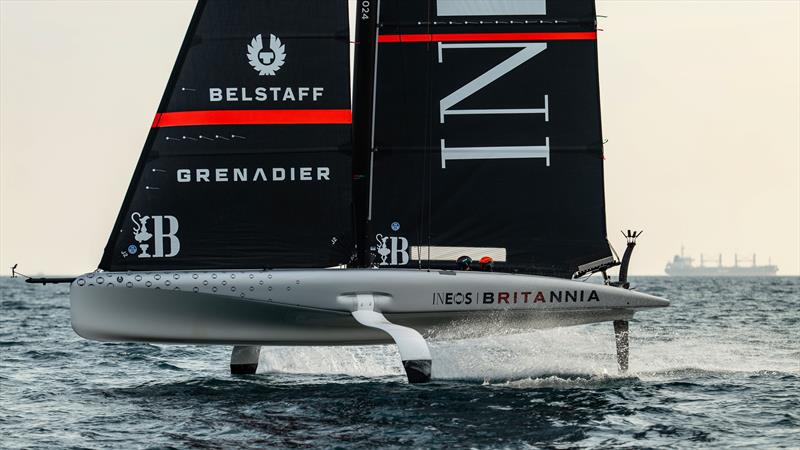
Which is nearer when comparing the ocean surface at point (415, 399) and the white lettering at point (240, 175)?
the ocean surface at point (415, 399)

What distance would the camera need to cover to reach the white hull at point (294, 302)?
15.2 meters

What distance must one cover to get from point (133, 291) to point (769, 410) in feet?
24.9

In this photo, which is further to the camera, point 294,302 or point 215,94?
point 215,94

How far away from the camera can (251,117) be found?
15891mm

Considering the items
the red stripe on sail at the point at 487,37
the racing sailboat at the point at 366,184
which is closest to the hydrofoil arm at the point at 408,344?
the racing sailboat at the point at 366,184

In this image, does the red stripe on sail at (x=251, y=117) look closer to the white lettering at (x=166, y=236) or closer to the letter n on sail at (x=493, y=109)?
the white lettering at (x=166, y=236)

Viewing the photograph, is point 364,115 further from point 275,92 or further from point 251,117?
point 251,117

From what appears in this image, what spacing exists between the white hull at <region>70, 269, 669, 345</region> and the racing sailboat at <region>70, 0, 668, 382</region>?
0.08 feet

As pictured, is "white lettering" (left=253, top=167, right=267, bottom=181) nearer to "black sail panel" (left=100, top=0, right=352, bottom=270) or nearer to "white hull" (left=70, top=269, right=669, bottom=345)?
"black sail panel" (left=100, top=0, right=352, bottom=270)

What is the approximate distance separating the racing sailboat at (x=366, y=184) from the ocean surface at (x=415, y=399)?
87 centimetres

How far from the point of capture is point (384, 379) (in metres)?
17.3

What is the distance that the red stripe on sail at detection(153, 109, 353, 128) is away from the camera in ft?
52.1

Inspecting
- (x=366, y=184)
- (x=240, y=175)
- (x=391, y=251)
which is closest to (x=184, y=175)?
(x=240, y=175)

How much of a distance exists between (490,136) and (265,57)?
10.2 feet
